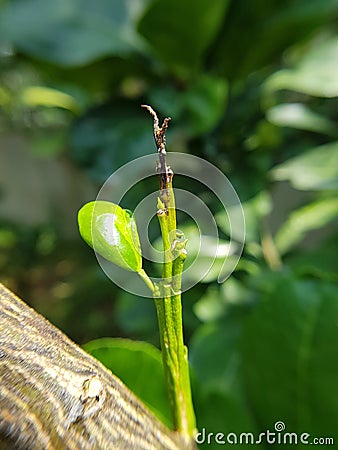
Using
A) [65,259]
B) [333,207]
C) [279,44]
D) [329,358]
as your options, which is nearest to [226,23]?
[279,44]

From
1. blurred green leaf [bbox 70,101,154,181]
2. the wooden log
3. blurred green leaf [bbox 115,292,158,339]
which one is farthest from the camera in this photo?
blurred green leaf [bbox 115,292,158,339]

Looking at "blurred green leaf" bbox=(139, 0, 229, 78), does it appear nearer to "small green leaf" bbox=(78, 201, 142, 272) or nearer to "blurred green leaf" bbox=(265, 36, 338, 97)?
"blurred green leaf" bbox=(265, 36, 338, 97)

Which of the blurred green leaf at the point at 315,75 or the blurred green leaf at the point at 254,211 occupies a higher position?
the blurred green leaf at the point at 315,75

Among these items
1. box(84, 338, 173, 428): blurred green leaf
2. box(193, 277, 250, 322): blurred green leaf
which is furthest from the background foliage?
box(84, 338, 173, 428): blurred green leaf

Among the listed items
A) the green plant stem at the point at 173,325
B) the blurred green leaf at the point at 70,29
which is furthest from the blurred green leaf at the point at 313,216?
the green plant stem at the point at 173,325

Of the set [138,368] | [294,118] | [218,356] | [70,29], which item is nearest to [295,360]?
[138,368]

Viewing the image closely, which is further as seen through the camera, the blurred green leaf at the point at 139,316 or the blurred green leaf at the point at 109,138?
the blurred green leaf at the point at 139,316

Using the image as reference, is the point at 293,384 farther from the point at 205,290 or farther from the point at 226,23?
the point at 226,23

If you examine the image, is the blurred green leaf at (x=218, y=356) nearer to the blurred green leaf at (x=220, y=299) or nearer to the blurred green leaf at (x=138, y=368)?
the blurred green leaf at (x=220, y=299)

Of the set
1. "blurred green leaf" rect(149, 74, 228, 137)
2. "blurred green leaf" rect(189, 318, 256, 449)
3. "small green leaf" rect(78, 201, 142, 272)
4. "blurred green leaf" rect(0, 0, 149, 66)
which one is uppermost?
"blurred green leaf" rect(0, 0, 149, 66)
